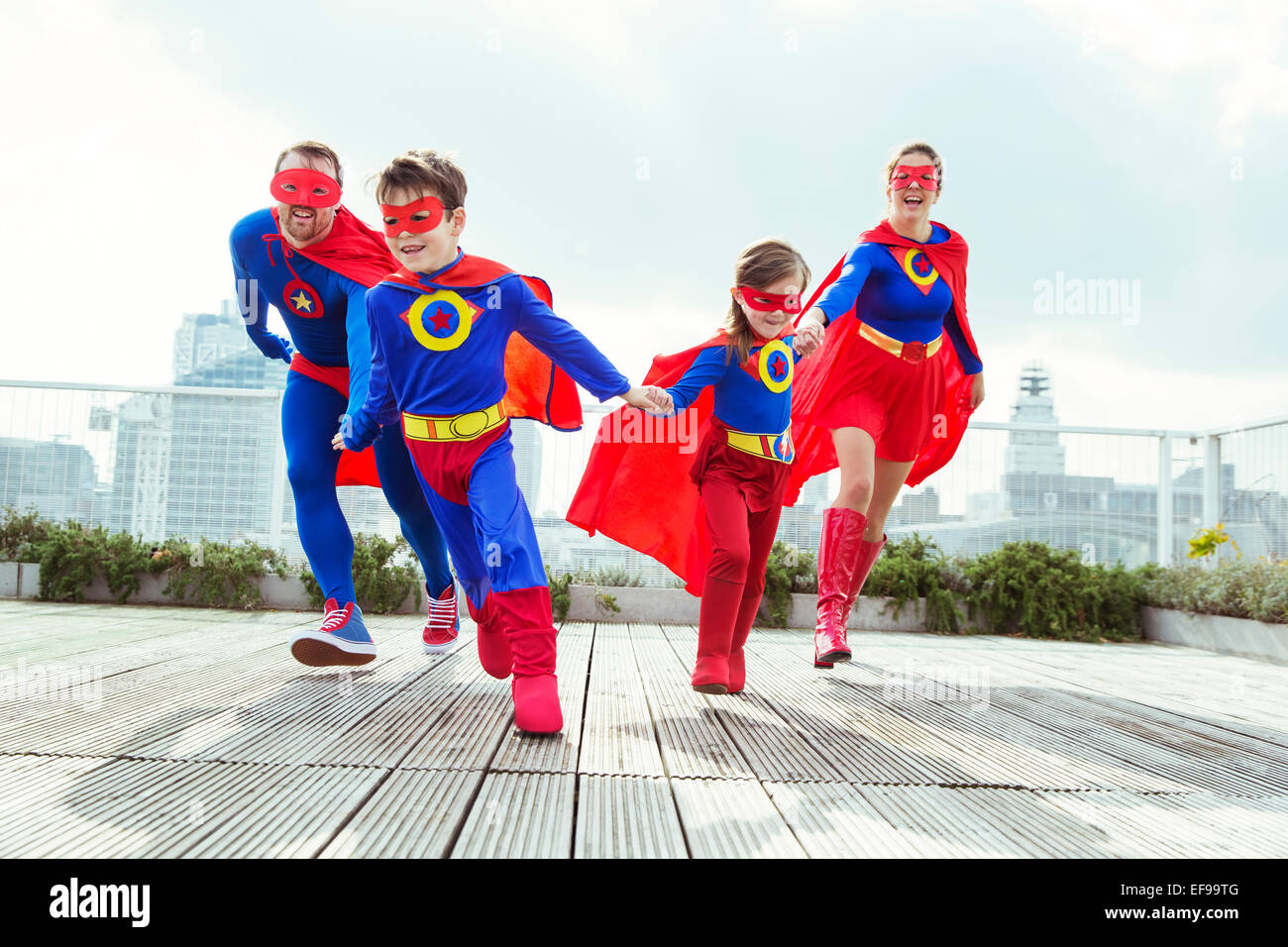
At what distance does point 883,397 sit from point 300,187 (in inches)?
98.4

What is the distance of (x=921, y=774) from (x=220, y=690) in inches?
82.7

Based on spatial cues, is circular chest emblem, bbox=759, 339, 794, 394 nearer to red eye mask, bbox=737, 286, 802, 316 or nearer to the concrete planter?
red eye mask, bbox=737, 286, 802, 316

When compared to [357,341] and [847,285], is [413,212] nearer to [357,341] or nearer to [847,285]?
[357,341]

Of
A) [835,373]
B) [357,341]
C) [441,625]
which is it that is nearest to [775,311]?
[835,373]

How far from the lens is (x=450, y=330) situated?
8.02 feet

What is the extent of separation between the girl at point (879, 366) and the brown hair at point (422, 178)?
5.24ft

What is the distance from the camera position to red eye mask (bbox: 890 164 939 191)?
11.9 feet

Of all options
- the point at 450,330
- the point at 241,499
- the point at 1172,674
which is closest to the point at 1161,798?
the point at 450,330

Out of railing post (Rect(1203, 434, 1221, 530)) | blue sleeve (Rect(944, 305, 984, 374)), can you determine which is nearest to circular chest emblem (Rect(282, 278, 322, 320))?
blue sleeve (Rect(944, 305, 984, 374))

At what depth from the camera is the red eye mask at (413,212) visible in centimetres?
245

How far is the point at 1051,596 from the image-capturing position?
20.4 ft

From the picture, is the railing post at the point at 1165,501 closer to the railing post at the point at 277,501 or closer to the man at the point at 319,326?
the man at the point at 319,326
